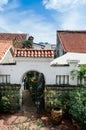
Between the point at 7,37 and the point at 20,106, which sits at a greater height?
the point at 7,37

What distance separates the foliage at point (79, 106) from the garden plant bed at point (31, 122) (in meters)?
0.68

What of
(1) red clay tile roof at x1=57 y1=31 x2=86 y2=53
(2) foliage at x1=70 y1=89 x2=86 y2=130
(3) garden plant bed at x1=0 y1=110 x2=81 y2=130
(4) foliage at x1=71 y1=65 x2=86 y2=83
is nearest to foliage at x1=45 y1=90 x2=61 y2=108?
(3) garden plant bed at x1=0 y1=110 x2=81 y2=130

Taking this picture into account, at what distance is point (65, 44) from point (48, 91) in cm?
1082

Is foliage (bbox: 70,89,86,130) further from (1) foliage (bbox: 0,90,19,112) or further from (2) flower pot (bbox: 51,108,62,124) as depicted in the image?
(1) foliage (bbox: 0,90,19,112)

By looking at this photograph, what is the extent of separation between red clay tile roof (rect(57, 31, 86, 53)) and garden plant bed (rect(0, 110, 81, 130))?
1041 centimetres

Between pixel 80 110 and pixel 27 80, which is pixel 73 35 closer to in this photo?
pixel 27 80

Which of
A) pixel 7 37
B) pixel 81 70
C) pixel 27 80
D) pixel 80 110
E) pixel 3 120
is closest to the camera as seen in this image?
pixel 80 110

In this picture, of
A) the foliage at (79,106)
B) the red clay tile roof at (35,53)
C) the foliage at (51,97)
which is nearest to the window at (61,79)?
the foliage at (51,97)

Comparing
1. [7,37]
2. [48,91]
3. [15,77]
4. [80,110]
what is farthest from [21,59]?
[7,37]

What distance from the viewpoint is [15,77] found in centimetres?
1697

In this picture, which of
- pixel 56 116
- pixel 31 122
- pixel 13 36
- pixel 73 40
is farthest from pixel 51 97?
pixel 13 36

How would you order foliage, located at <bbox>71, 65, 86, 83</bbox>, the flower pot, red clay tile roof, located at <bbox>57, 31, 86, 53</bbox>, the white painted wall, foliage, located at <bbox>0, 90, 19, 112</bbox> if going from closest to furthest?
the flower pot → foliage, located at <bbox>0, 90, 19, 112</bbox> → foliage, located at <bbox>71, 65, 86, 83</bbox> → the white painted wall → red clay tile roof, located at <bbox>57, 31, 86, 53</bbox>

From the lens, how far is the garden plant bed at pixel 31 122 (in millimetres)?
14177

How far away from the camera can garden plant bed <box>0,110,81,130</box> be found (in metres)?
14.2
